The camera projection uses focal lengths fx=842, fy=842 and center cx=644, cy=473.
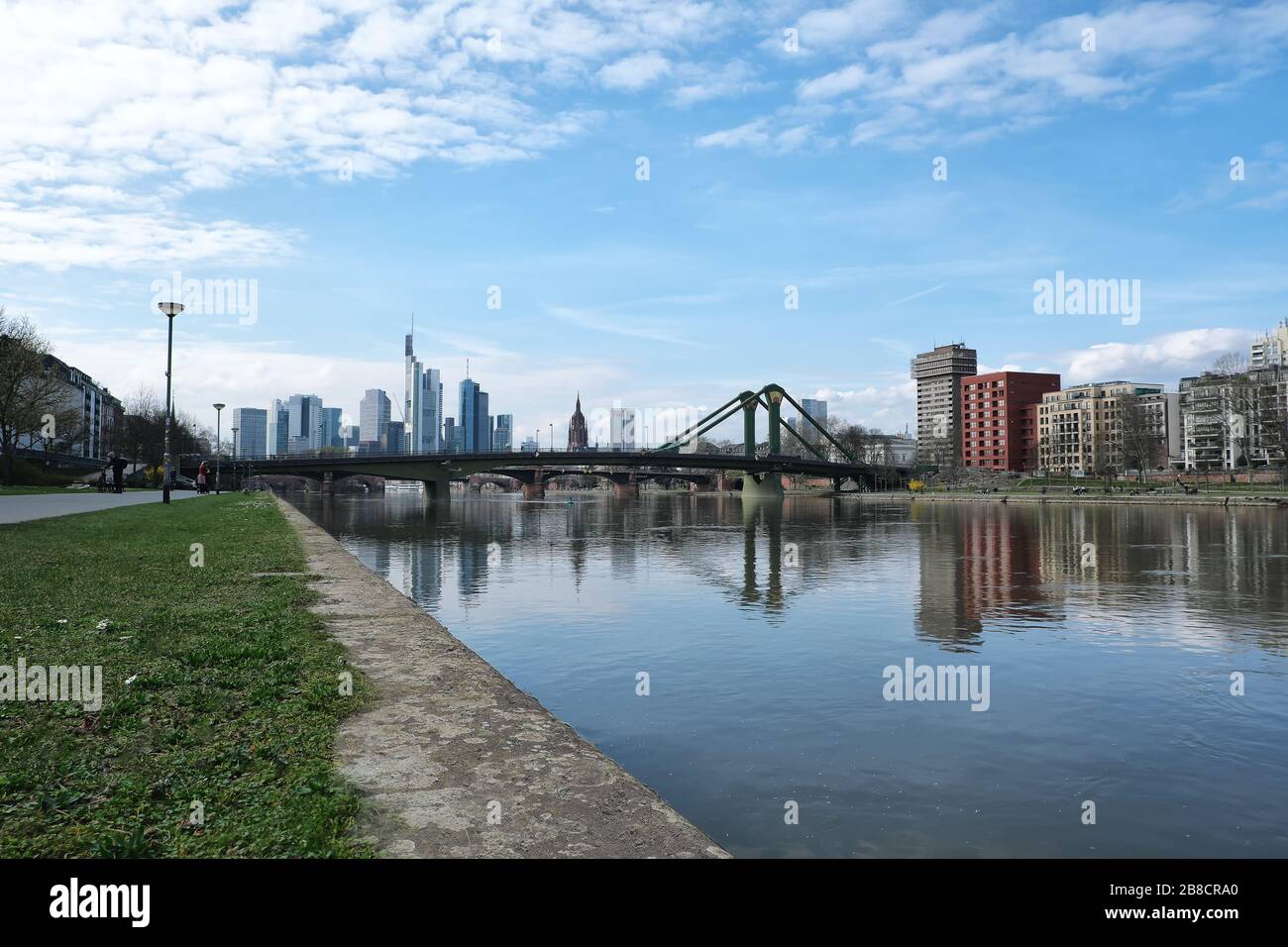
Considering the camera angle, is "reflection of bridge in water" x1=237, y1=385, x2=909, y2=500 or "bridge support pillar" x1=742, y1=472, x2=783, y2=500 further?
"bridge support pillar" x1=742, y1=472, x2=783, y2=500

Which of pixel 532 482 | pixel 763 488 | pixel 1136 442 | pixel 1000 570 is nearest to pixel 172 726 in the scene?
pixel 1000 570

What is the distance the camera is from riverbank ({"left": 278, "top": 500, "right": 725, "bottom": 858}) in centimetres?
470

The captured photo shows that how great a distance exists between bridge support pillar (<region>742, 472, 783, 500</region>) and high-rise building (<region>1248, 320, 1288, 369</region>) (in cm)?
10144

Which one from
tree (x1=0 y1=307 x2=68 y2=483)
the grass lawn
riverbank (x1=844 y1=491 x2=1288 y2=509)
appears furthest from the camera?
riverbank (x1=844 y1=491 x2=1288 y2=509)

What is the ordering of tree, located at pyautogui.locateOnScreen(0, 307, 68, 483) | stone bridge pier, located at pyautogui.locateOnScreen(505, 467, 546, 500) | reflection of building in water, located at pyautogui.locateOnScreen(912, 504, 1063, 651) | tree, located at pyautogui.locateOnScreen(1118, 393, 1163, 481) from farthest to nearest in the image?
stone bridge pier, located at pyautogui.locateOnScreen(505, 467, 546, 500), tree, located at pyautogui.locateOnScreen(1118, 393, 1163, 481), tree, located at pyautogui.locateOnScreen(0, 307, 68, 483), reflection of building in water, located at pyautogui.locateOnScreen(912, 504, 1063, 651)

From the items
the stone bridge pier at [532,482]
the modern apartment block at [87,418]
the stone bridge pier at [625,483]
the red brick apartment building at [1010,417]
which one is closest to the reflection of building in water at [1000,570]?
the modern apartment block at [87,418]

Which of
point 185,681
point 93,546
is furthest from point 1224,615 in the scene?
point 93,546

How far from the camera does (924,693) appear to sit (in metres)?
10.2

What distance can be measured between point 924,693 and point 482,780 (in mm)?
6433

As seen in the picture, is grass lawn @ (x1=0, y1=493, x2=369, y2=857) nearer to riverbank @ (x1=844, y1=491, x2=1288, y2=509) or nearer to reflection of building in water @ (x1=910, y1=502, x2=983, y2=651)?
reflection of building in water @ (x1=910, y1=502, x2=983, y2=651)

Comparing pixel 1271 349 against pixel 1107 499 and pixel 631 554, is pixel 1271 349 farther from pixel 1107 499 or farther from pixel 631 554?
pixel 631 554

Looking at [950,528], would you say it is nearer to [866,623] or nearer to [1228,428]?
[866,623]

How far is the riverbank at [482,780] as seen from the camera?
15.4ft

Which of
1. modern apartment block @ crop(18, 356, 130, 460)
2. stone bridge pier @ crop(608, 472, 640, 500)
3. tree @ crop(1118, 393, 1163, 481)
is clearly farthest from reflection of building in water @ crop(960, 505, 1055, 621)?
stone bridge pier @ crop(608, 472, 640, 500)
